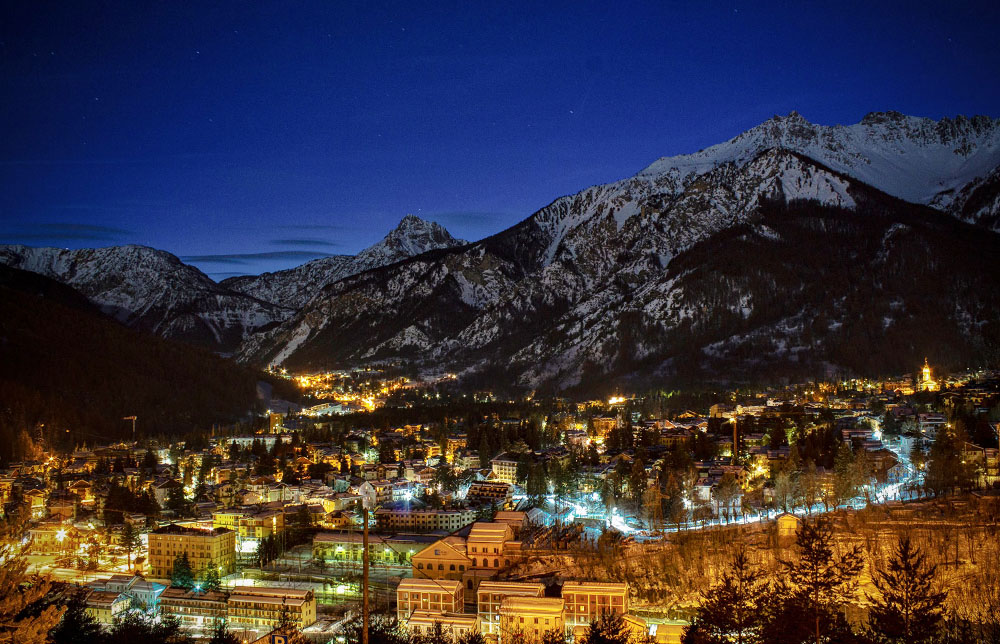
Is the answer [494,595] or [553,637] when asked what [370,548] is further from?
[553,637]

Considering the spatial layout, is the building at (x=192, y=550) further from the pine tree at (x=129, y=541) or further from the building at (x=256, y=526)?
the building at (x=256, y=526)

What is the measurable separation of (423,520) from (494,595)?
39.6ft

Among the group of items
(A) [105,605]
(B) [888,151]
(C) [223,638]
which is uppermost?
(B) [888,151]

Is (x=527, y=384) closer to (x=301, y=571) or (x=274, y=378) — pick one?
(x=274, y=378)

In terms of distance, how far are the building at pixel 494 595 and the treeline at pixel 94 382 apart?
41.2m

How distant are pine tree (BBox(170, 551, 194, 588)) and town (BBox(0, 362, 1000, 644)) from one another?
7 cm

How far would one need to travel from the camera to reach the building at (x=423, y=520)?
117ft

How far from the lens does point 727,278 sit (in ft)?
305

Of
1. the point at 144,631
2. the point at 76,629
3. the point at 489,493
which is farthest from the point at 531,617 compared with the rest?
the point at 489,493

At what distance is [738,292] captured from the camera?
90.9 meters

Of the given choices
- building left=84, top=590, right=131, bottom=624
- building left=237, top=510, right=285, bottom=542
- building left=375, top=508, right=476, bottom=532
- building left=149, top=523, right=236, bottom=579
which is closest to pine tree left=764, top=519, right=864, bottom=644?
building left=375, top=508, right=476, bottom=532

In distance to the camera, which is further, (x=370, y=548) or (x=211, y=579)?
(x=370, y=548)

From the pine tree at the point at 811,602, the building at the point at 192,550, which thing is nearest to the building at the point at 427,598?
the building at the point at 192,550

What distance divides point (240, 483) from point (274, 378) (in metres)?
58.1
